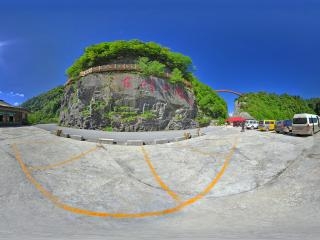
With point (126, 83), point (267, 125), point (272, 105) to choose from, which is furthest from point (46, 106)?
point (272, 105)

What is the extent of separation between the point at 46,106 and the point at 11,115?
82.3ft

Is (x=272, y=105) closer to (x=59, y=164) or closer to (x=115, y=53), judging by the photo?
(x=115, y=53)

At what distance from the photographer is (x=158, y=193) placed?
37.2ft

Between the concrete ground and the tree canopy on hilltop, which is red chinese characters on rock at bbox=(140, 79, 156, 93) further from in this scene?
the concrete ground

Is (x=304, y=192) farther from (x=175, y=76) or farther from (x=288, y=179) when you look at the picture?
(x=175, y=76)

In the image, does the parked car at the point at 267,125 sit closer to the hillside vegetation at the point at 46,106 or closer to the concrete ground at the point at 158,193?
the concrete ground at the point at 158,193

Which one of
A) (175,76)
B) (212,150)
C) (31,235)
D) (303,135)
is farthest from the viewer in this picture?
(175,76)

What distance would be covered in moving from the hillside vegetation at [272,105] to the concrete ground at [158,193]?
73255 mm

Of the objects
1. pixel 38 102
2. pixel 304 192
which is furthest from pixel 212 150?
pixel 38 102

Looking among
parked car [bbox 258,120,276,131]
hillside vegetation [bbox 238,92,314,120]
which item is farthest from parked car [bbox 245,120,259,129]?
hillside vegetation [bbox 238,92,314,120]

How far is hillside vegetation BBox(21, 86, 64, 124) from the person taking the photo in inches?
2297

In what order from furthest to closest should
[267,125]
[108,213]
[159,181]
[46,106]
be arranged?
[46,106], [267,125], [159,181], [108,213]

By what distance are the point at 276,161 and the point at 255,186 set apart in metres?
4.26

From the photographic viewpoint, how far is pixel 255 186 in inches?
478
